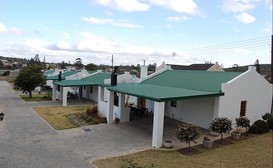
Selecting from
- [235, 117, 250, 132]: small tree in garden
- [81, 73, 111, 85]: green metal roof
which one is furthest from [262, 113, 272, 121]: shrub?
[81, 73, 111, 85]: green metal roof

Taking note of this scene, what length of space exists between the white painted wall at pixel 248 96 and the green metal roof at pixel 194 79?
2.17 feet

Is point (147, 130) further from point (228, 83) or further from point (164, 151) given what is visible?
point (228, 83)

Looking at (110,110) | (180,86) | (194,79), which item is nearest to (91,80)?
(110,110)

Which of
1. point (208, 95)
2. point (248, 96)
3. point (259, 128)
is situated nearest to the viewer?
point (208, 95)

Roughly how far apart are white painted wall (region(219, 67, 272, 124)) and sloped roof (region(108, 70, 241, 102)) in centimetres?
65

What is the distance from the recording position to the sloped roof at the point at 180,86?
15.6 meters

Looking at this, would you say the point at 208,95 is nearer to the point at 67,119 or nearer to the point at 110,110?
the point at 110,110

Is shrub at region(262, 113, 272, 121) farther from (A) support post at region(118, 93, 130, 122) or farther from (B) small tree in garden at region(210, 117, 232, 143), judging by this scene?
(A) support post at region(118, 93, 130, 122)

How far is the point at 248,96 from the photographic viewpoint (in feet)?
61.0

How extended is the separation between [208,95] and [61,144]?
921 cm

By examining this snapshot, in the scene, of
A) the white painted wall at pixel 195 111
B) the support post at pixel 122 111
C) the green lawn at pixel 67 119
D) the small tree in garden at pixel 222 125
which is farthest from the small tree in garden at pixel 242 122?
the green lawn at pixel 67 119

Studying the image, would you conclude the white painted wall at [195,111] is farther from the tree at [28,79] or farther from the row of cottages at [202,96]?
the tree at [28,79]

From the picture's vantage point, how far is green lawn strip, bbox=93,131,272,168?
11.5 metres

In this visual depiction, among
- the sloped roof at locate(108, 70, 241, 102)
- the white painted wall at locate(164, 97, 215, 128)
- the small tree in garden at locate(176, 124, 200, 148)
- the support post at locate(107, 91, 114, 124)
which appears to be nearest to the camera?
the small tree in garden at locate(176, 124, 200, 148)
